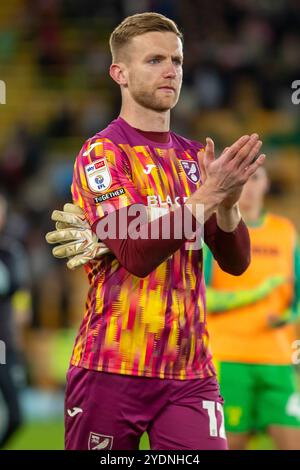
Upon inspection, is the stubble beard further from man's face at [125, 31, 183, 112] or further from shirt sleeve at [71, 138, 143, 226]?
shirt sleeve at [71, 138, 143, 226]

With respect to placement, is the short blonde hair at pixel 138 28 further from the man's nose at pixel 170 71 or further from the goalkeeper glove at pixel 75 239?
the goalkeeper glove at pixel 75 239

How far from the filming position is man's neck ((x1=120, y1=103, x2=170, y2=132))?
12.0 feet

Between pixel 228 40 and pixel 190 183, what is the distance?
10719mm

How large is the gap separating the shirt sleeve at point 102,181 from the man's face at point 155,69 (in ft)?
0.73

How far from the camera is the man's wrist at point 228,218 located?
11.8 feet

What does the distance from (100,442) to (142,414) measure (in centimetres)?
18

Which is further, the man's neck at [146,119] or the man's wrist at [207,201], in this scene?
the man's neck at [146,119]

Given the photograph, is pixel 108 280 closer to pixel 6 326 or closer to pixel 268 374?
pixel 268 374

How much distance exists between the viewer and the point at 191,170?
3.70 m

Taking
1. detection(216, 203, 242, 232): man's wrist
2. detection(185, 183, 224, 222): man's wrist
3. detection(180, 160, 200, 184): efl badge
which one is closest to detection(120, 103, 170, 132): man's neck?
detection(180, 160, 200, 184): efl badge

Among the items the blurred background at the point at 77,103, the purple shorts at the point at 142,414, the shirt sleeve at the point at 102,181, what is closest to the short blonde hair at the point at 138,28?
the shirt sleeve at the point at 102,181

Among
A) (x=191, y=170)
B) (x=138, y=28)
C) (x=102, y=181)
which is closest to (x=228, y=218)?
(x=191, y=170)

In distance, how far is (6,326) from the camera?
25.2ft
